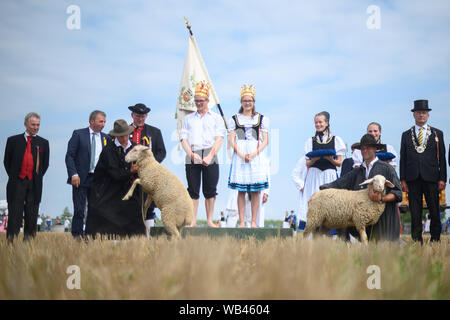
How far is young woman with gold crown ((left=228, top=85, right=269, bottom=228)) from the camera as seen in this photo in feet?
24.4

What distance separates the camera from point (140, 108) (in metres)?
7.62

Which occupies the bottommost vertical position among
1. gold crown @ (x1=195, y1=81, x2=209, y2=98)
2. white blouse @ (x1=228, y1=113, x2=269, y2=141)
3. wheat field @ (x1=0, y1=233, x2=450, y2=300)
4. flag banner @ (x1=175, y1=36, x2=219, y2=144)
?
wheat field @ (x1=0, y1=233, x2=450, y2=300)

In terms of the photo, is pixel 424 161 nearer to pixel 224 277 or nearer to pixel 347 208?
pixel 347 208

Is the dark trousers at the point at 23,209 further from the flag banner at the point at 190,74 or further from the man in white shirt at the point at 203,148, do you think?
the flag banner at the point at 190,74

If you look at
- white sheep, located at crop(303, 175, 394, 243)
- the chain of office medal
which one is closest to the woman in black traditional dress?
white sheep, located at crop(303, 175, 394, 243)

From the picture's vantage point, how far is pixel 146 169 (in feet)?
20.4

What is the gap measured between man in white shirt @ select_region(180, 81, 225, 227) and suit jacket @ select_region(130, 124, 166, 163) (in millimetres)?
487

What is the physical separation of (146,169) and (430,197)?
551cm

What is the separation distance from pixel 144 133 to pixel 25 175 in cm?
257

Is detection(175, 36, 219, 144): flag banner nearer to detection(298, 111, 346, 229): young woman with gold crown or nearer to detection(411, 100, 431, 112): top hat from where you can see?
detection(298, 111, 346, 229): young woman with gold crown

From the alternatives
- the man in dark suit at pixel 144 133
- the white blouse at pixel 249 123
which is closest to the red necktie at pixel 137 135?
the man in dark suit at pixel 144 133

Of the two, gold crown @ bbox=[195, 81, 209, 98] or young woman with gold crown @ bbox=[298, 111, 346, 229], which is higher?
gold crown @ bbox=[195, 81, 209, 98]
